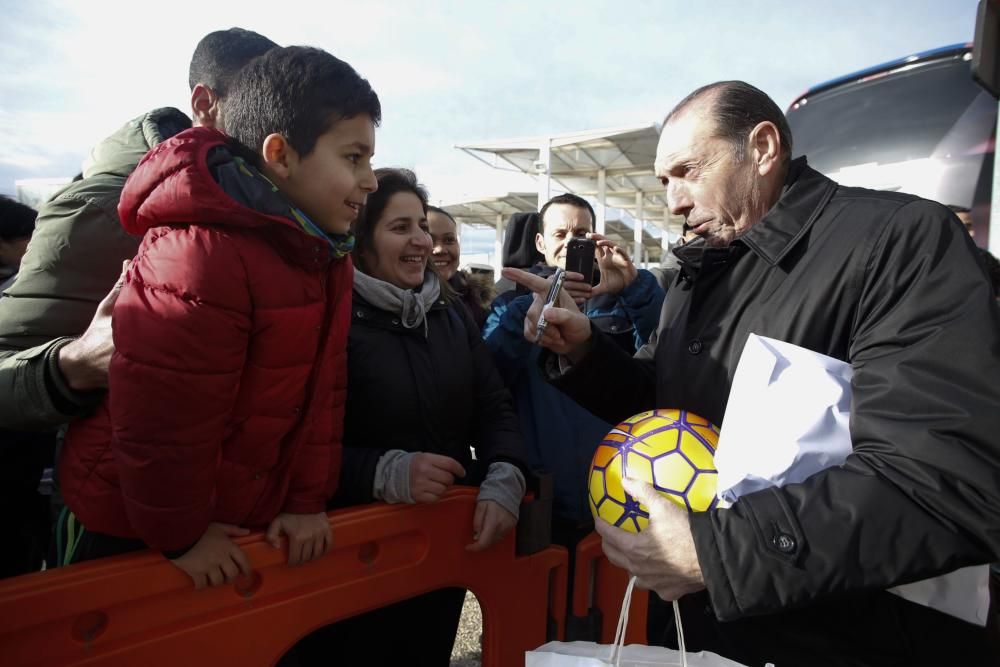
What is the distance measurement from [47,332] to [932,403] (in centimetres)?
208

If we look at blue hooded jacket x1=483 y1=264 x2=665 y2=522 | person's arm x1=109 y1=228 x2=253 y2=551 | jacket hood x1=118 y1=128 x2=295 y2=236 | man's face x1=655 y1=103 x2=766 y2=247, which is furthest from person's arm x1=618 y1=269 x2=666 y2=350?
person's arm x1=109 y1=228 x2=253 y2=551

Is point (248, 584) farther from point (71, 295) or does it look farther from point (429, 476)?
point (71, 295)

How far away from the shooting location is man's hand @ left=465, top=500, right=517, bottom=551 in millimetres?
1703

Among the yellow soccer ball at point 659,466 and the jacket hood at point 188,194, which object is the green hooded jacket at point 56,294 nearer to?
the jacket hood at point 188,194

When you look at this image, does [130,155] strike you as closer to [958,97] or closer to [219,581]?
[219,581]

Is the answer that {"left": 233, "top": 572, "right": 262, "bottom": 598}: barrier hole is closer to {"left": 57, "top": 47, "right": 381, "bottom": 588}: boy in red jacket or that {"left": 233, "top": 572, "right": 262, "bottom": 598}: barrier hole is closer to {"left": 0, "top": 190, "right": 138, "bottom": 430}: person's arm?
{"left": 57, "top": 47, "right": 381, "bottom": 588}: boy in red jacket

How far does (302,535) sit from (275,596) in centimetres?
17

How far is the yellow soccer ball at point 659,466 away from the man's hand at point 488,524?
0.32 meters

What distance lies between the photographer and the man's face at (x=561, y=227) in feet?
9.66

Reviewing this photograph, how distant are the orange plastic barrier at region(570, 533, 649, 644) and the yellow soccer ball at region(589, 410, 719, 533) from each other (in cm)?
50

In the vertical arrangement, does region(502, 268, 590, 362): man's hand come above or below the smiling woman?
above

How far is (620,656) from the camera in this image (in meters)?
1.27

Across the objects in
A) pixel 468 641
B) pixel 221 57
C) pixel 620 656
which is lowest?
pixel 468 641

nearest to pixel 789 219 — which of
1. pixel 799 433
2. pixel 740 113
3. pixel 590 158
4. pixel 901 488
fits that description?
pixel 740 113
